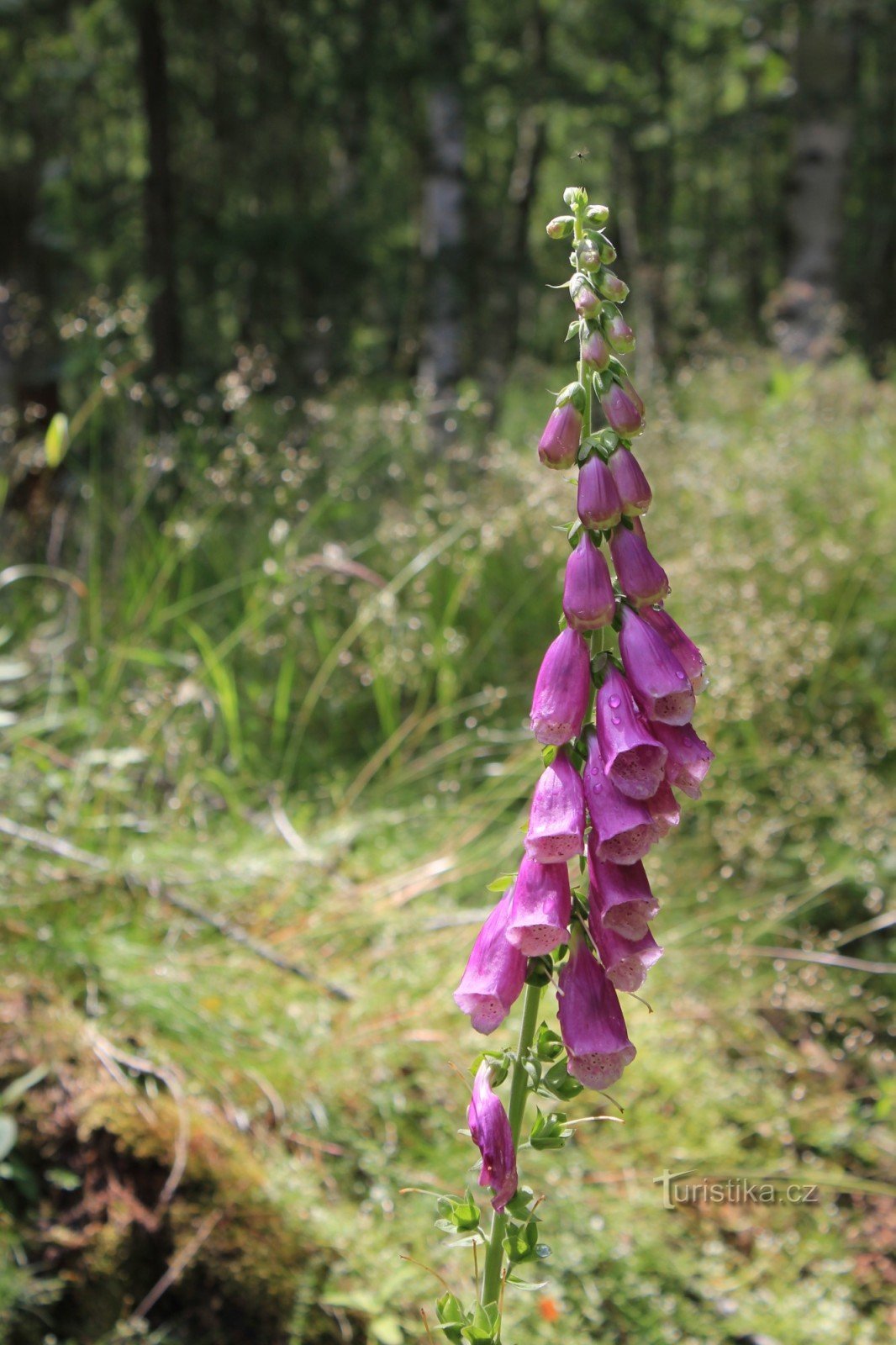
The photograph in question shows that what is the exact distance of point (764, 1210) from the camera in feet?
7.65

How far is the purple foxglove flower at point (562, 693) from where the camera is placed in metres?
1.01

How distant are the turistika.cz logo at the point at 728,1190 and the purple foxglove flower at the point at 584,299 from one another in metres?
1.76

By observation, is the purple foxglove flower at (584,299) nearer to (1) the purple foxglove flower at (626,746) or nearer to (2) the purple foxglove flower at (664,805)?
(1) the purple foxglove flower at (626,746)

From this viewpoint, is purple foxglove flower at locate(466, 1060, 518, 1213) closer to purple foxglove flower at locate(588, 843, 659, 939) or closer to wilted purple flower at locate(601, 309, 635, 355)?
purple foxglove flower at locate(588, 843, 659, 939)

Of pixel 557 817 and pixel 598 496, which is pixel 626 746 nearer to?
pixel 557 817

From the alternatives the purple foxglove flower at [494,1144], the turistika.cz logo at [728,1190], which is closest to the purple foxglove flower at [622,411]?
the purple foxglove flower at [494,1144]

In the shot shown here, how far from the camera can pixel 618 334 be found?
98 centimetres

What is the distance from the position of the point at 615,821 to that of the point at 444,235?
7.29 metres

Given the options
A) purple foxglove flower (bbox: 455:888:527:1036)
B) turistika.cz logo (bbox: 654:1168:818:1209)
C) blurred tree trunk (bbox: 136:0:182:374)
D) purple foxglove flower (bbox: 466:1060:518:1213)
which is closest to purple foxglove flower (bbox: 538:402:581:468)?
purple foxglove flower (bbox: 455:888:527:1036)

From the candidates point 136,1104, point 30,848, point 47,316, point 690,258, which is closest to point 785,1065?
point 136,1104

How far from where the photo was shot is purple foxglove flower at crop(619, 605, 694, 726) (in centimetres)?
100

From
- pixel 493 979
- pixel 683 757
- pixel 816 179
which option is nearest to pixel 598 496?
pixel 683 757

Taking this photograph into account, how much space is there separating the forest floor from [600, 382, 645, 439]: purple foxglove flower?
149 cm

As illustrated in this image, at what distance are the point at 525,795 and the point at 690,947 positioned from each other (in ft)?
2.14
